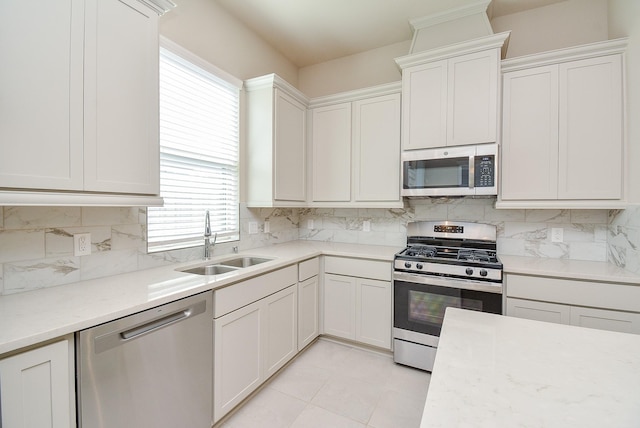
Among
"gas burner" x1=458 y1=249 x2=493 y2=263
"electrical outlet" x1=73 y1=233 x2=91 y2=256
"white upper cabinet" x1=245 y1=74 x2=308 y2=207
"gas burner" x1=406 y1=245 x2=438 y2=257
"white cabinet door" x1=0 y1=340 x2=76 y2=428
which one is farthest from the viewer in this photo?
"white upper cabinet" x1=245 y1=74 x2=308 y2=207

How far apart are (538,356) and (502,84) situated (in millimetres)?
2243

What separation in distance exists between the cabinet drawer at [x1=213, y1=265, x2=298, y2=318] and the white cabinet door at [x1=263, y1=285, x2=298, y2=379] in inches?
2.6

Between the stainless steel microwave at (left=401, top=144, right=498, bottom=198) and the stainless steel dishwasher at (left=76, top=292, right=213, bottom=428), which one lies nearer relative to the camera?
the stainless steel dishwasher at (left=76, top=292, right=213, bottom=428)

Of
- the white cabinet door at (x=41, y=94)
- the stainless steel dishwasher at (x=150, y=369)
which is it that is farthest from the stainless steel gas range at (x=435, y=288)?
the white cabinet door at (x=41, y=94)

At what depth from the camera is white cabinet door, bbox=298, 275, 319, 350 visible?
252 centimetres

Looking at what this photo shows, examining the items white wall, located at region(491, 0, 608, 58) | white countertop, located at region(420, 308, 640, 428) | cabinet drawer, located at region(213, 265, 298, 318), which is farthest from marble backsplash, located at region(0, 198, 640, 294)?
white countertop, located at region(420, 308, 640, 428)

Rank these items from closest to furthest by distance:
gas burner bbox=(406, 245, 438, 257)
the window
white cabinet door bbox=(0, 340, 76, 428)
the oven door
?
white cabinet door bbox=(0, 340, 76, 428) → the window → the oven door → gas burner bbox=(406, 245, 438, 257)

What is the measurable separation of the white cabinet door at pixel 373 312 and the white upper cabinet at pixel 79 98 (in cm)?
184

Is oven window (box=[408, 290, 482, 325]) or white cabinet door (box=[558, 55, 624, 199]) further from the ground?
white cabinet door (box=[558, 55, 624, 199])

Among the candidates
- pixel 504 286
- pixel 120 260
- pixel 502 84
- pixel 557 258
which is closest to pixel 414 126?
pixel 502 84

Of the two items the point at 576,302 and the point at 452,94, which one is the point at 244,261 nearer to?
the point at 452,94

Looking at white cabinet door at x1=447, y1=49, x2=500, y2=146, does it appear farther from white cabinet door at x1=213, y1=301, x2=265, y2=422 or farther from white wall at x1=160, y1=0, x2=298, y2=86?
white cabinet door at x1=213, y1=301, x2=265, y2=422

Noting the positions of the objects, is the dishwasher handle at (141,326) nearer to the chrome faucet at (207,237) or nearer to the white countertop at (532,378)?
the chrome faucet at (207,237)

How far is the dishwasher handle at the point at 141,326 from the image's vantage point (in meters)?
1.16
